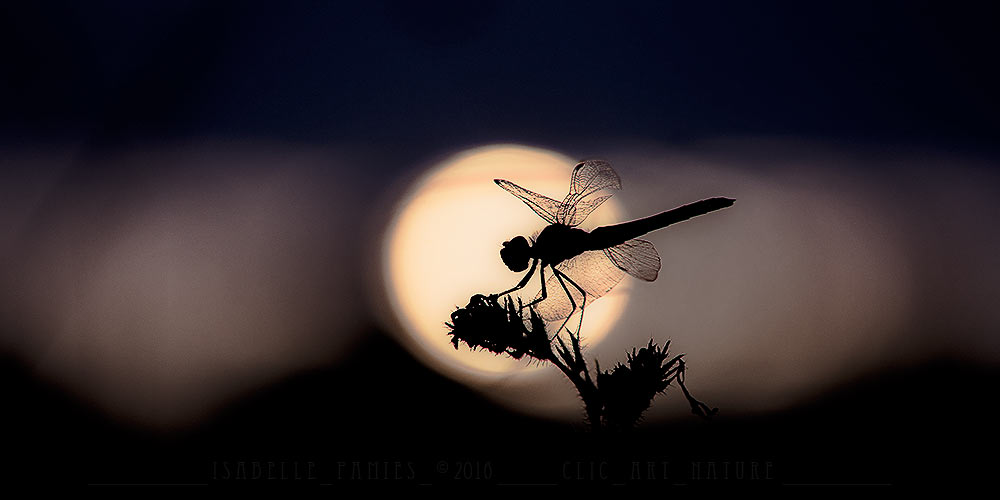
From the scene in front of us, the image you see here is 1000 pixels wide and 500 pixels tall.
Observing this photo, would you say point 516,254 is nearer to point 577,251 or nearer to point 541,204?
point 577,251

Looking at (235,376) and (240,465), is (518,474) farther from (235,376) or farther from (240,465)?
(235,376)

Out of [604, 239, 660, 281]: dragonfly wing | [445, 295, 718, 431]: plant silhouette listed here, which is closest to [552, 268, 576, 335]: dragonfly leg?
[604, 239, 660, 281]: dragonfly wing

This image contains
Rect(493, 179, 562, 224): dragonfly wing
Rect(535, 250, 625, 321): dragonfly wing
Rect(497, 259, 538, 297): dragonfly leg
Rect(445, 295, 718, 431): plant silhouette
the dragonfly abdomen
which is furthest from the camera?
Rect(493, 179, 562, 224): dragonfly wing

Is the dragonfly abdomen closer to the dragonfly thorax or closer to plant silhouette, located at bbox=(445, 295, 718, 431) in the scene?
the dragonfly thorax

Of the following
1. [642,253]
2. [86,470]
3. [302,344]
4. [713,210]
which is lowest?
[86,470]

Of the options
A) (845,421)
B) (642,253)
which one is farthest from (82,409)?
(845,421)

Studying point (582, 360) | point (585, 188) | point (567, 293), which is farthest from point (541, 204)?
point (582, 360)
